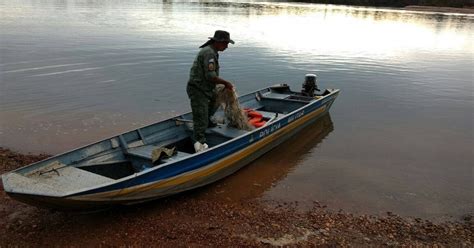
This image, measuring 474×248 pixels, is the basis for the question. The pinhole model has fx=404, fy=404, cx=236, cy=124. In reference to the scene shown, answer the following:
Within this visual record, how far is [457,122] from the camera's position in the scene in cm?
1248

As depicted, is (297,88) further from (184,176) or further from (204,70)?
(184,176)

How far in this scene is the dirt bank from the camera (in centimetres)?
555

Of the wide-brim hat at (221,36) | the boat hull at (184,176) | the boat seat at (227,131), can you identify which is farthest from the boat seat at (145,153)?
the wide-brim hat at (221,36)

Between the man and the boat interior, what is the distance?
1.67 ft

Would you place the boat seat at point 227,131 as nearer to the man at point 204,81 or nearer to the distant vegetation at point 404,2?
the man at point 204,81

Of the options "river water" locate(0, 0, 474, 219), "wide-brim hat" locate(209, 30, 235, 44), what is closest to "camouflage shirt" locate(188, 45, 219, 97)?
"wide-brim hat" locate(209, 30, 235, 44)

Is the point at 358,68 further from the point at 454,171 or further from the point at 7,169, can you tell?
the point at 7,169

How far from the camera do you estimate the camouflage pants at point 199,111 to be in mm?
7309

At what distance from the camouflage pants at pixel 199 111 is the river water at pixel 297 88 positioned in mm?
1073

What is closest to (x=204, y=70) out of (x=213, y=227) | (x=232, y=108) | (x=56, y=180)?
(x=232, y=108)

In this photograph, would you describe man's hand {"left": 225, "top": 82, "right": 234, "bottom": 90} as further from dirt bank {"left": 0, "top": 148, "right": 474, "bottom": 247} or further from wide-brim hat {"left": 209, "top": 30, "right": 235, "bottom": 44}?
dirt bank {"left": 0, "top": 148, "right": 474, "bottom": 247}

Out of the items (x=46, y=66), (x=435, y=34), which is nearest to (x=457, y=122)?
(x=46, y=66)

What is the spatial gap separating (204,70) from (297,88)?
8321 mm

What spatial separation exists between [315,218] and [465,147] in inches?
239
